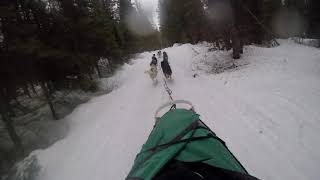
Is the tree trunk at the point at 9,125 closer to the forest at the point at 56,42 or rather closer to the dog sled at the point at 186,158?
the forest at the point at 56,42

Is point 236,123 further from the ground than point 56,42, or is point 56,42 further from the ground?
point 56,42

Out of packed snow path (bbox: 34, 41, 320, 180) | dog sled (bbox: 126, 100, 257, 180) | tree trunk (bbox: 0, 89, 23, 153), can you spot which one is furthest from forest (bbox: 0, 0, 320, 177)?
dog sled (bbox: 126, 100, 257, 180)

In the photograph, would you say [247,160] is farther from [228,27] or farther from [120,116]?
[228,27]

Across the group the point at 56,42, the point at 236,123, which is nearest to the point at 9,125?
the point at 56,42

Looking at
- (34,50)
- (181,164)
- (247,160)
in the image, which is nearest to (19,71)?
(34,50)

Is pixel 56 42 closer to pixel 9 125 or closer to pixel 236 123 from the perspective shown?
pixel 9 125

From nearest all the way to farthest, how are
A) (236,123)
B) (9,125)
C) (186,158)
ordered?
(186,158), (236,123), (9,125)

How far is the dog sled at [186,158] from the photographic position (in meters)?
2.77

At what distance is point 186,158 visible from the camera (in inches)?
122

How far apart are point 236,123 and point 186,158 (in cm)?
597

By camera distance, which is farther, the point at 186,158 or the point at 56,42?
the point at 56,42

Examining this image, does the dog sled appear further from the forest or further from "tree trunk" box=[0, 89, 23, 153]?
"tree trunk" box=[0, 89, 23, 153]

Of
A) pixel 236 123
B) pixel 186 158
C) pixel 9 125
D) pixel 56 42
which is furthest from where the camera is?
pixel 56 42

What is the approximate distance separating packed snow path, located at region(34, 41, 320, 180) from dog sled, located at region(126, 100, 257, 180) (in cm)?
289
